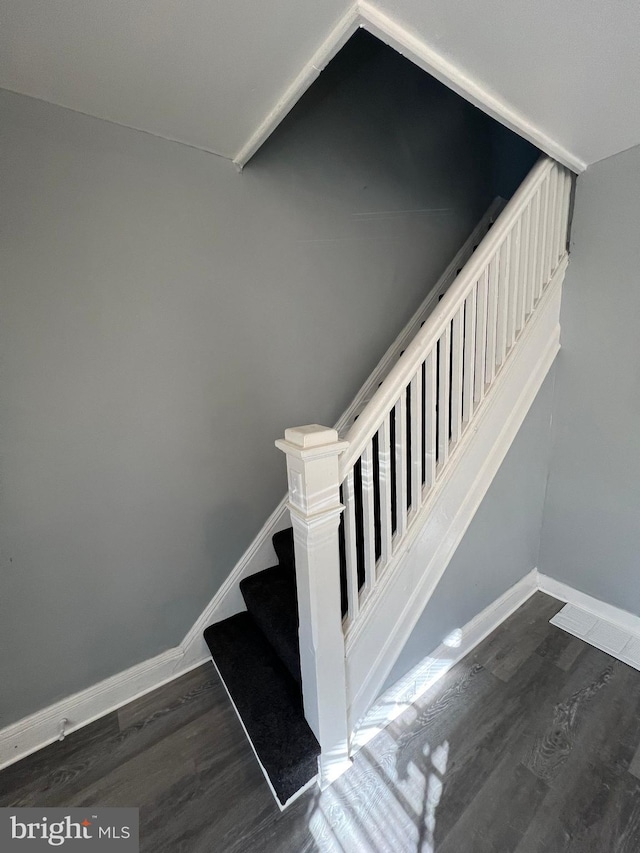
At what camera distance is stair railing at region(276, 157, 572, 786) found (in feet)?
3.36

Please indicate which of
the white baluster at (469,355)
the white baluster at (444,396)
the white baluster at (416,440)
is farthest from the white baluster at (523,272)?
the white baluster at (416,440)

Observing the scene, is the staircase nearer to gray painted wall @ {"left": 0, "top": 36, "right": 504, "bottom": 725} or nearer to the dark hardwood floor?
the dark hardwood floor

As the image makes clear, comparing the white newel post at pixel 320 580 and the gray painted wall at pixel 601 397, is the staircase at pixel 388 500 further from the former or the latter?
the gray painted wall at pixel 601 397

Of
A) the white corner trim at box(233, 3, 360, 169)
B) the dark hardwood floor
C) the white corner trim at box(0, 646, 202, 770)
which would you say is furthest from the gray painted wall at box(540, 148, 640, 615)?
the white corner trim at box(0, 646, 202, 770)

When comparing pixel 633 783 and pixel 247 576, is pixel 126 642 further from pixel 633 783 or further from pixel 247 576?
pixel 633 783

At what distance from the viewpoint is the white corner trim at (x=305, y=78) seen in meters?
0.88

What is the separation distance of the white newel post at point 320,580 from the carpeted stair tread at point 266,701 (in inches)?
2.5

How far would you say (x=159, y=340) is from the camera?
1424 millimetres

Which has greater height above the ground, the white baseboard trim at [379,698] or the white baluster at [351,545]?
the white baluster at [351,545]

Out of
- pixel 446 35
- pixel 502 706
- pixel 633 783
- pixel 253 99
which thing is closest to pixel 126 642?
pixel 502 706

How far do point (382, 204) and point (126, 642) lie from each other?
254 cm

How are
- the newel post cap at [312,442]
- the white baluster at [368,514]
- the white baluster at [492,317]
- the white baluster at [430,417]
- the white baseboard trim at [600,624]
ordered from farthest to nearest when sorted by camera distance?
the white baseboard trim at [600,624], the white baluster at [492,317], the white baluster at [430,417], the white baluster at [368,514], the newel post cap at [312,442]

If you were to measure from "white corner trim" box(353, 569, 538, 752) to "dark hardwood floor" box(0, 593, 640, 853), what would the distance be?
40 mm

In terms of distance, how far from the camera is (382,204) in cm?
200
